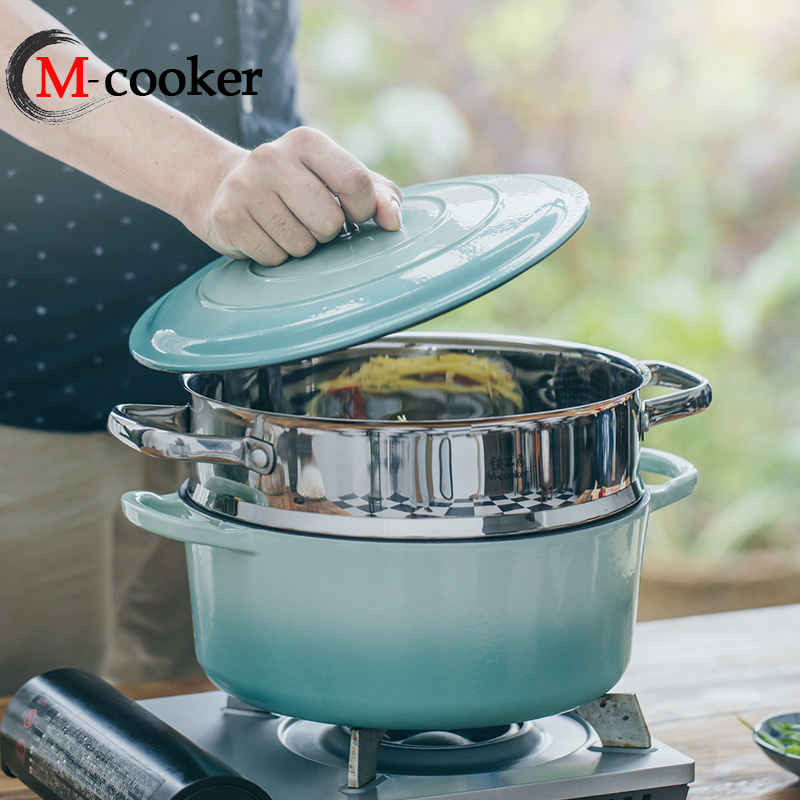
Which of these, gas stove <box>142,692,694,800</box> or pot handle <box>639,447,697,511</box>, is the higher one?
pot handle <box>639,447,697,511</box>

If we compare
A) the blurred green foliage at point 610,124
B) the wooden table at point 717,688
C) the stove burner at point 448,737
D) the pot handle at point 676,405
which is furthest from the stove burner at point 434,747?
the blurred green foliage at point 610,124

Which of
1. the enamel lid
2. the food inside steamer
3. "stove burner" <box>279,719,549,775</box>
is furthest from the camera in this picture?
the food inside steamer

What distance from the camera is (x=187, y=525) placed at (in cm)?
71

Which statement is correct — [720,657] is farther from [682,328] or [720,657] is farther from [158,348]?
[682,328]

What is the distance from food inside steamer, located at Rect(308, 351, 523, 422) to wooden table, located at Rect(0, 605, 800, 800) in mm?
298

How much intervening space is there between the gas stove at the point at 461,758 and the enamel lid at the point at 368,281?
0.28 m

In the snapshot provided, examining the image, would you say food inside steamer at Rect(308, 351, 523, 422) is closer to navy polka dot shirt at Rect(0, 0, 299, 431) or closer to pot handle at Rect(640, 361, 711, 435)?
pot handle at Rect(640, 361, 711, 435)

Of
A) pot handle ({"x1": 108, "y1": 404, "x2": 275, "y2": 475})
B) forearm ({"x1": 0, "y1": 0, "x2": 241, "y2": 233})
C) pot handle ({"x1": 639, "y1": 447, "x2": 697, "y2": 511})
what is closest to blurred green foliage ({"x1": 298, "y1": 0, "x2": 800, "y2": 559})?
pot handle ({"x1": 639, "y1": 447, "x2": 697, "y2": 511})

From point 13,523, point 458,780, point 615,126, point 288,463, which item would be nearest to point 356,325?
point 288,463

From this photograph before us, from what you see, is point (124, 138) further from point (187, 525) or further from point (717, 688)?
point (717, 688)

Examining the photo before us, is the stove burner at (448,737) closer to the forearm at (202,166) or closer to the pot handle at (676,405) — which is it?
the pot handle at (676,405)

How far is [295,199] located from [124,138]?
8.3 inches

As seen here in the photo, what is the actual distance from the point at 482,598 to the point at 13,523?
696 millimetres

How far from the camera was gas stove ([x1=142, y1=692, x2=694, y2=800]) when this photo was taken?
69 cm
